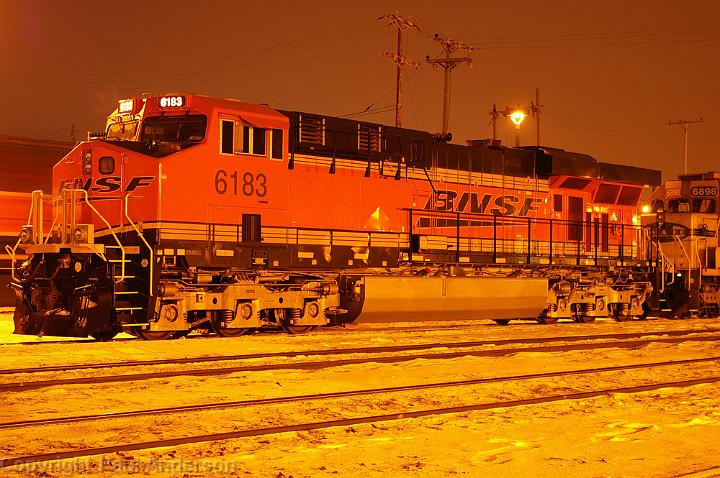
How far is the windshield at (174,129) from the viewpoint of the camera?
43.0 ft

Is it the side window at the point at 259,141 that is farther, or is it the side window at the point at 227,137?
the side window at the point at 259,141

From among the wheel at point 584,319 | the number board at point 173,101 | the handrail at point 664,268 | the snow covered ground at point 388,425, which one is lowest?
the wheel at point 584,319

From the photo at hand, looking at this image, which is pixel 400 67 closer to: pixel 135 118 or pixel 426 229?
pixel 426 229

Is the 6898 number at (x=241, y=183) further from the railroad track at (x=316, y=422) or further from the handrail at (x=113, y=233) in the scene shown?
the railroad track at (x=316, y=422)

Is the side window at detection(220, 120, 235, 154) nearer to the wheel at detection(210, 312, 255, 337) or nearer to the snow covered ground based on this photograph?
the wheel at detection(210, 312, 255, 337)

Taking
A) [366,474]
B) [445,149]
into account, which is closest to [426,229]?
[445,149]

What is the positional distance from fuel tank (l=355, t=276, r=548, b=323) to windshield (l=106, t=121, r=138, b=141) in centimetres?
490

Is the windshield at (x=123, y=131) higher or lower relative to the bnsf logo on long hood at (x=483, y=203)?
higher

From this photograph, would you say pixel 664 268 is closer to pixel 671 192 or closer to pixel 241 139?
pixel 671 192

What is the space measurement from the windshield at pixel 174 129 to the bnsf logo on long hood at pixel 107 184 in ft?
2.27

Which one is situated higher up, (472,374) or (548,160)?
(548,160)

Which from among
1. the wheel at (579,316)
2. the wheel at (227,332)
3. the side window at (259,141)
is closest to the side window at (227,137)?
the side window at (259,141)

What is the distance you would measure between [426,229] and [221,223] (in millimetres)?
4946

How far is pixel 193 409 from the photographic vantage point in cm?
756
